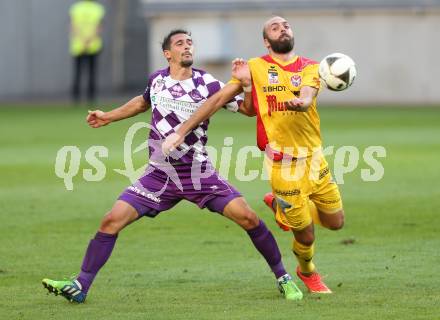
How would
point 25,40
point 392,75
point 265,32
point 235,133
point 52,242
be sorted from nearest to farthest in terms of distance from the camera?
point 265,32
point 52,242
point 235,133
point 392,75
point 25,40

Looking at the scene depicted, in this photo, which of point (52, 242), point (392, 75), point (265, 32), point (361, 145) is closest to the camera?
point (265, 32)

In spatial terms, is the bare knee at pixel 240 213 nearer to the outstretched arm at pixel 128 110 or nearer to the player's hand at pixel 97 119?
the outstretched arm at pixel 128 110

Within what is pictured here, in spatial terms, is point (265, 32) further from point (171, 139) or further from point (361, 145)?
point (361, 145)

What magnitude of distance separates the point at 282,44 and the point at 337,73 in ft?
1.74

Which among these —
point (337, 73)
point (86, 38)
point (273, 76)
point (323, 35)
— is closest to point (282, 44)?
point (273, 76)

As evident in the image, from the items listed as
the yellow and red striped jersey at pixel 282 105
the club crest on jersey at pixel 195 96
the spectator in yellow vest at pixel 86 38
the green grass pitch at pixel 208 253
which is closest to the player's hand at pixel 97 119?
the club crest on jersey at pixel 195 96

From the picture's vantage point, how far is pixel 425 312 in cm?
880

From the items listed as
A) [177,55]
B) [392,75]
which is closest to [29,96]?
[392,75]

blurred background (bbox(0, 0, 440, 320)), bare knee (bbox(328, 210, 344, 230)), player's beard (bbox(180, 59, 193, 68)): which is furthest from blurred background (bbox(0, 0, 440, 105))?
player's beard (bbox(180, 59, 193, 68))

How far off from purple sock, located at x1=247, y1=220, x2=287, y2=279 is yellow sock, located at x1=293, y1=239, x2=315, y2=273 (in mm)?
215

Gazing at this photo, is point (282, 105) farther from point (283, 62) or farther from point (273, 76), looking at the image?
point (283, 62)

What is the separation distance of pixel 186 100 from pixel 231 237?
3379 mm

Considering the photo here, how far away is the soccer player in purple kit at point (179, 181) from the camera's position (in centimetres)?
955

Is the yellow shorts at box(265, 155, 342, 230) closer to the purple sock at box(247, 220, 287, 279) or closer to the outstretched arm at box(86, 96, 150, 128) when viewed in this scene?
the purple sock at box(247, 220, 287, 279)
